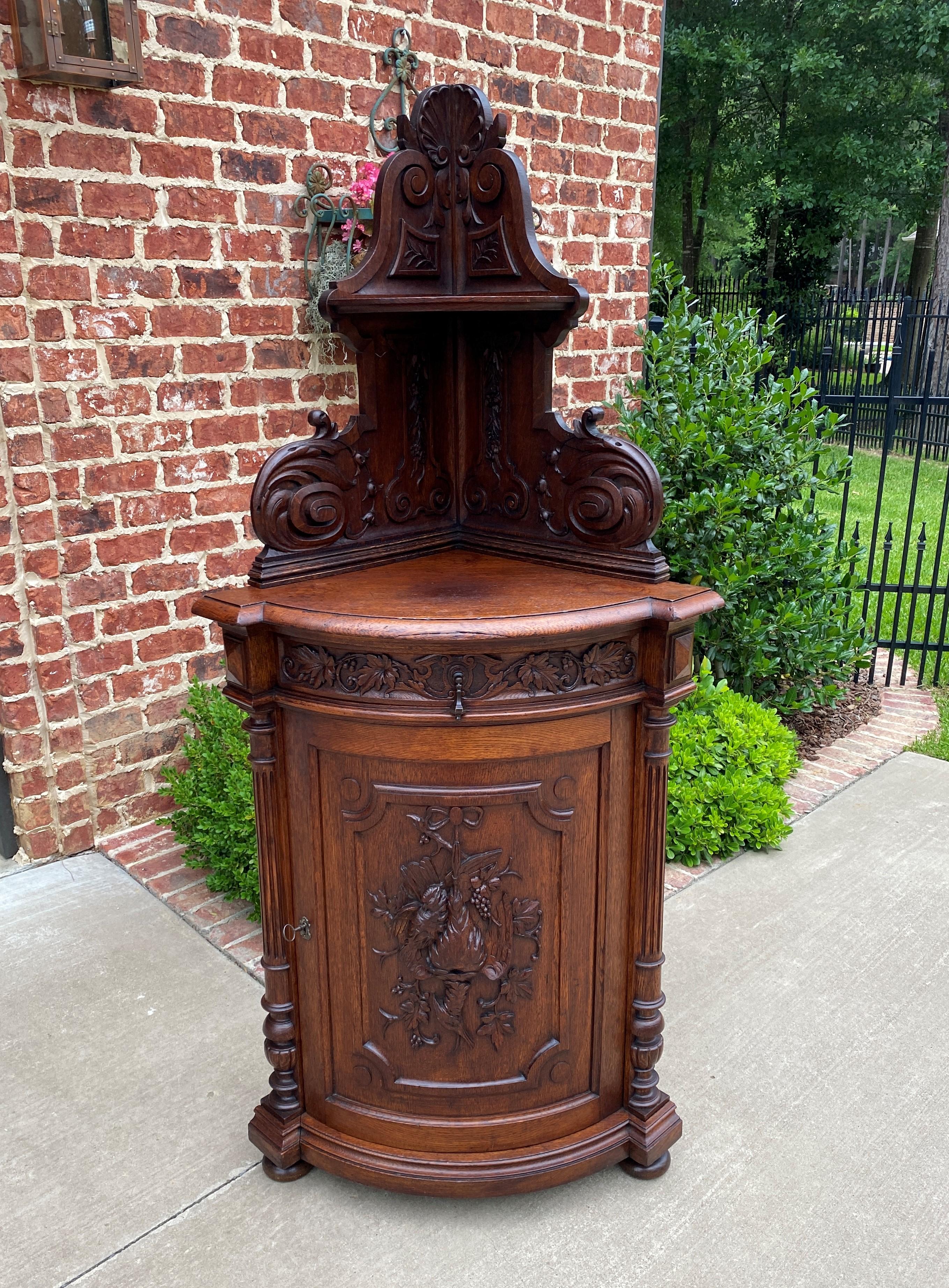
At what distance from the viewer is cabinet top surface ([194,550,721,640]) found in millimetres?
1925

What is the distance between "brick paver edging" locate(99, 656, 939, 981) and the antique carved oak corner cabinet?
0.88m

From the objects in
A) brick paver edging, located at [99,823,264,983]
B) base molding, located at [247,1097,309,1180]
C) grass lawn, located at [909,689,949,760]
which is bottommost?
grass lawn, located at [909,689,949,760]

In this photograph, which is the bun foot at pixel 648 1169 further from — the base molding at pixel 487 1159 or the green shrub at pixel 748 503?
the green shrub at pixel 748 503

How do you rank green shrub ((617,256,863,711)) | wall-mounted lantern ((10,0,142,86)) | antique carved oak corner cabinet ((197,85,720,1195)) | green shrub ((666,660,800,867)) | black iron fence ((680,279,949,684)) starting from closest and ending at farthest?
antique carved oak corner cabinet ((197,85,720,1195))
wall-mounted lantern ((10,0,142,86))
green shrub ((666,660,800,867))
green shrub ((617,256,863,711))
black iron fence ((680,279,949,684))

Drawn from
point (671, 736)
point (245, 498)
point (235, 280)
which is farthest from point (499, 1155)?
point (235, 280)

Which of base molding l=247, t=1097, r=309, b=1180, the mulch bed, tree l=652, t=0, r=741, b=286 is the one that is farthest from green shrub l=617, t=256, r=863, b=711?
tree l=652, t=0, r=741, b=286

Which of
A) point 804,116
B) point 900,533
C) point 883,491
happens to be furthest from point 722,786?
point 804,116

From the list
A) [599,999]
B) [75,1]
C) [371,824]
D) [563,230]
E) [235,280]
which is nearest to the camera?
[371,824]

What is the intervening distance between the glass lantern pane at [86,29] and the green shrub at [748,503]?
2521mm

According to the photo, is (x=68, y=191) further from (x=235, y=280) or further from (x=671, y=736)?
(x=671, y=736)

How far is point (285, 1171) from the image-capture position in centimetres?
236

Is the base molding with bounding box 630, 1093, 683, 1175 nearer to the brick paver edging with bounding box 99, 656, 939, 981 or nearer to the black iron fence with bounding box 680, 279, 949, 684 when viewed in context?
the brick paver edging with bounding box 99, 656, 939, 981

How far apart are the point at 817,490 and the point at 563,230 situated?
5.52ft

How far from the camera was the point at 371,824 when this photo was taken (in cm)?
210
